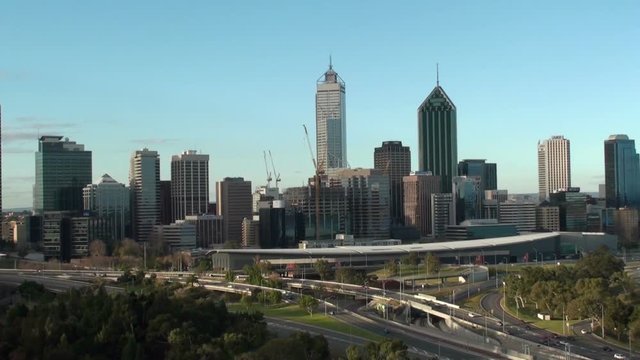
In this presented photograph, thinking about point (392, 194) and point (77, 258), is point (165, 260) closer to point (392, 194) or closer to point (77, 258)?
point (77, 258)

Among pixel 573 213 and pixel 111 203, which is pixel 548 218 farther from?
pixel 111 203

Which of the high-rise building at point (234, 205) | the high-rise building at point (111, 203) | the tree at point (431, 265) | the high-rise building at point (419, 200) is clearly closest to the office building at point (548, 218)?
the high-rise building at point (419, 200)

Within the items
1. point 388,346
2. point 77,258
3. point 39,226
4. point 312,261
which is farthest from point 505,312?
point 39,226

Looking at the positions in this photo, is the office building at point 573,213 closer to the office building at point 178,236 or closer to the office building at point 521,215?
the office building at point 521,215

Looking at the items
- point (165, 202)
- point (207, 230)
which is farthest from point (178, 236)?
point (165, 202)

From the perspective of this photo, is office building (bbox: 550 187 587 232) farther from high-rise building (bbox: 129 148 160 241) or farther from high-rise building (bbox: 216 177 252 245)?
high-rise building (bbox: 129 148 160 241)
